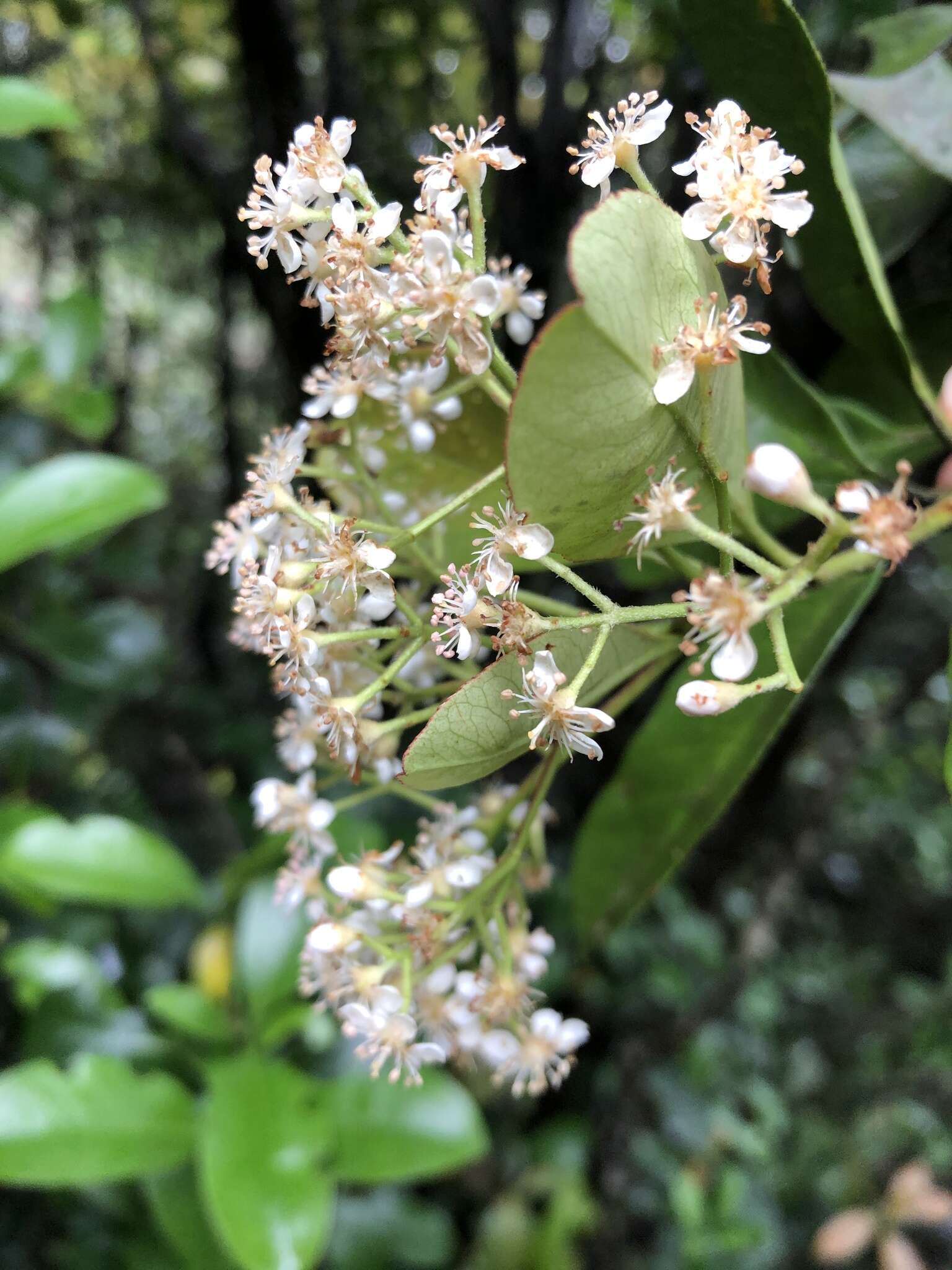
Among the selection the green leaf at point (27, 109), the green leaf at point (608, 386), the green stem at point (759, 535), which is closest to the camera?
the green leaf at point (608, 386)

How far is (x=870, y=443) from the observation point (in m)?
0.49

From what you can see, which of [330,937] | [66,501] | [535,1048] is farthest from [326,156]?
[66,501]

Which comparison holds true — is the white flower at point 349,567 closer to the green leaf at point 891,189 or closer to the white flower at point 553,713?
the white flower at point 553,713

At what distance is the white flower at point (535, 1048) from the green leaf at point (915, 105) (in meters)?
0.48

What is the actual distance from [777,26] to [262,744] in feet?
3.99

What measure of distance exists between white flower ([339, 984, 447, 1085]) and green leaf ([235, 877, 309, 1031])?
468mm

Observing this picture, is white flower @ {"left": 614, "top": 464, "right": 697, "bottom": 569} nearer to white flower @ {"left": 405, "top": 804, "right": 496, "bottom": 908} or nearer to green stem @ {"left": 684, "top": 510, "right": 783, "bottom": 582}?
green stem @ {"left": 684, "top": 510, "right": 783, "bottom": 582}

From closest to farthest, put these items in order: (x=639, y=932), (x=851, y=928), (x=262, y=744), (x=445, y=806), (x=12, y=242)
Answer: (x=445, y=806)
(x=639, y=932)
(x=262, y=744)
(x=851, y=928)
(x=12, y=242)

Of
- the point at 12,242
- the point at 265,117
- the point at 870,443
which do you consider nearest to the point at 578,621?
the point at 870,443

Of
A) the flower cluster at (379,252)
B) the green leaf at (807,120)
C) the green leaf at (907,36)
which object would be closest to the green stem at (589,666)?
the flower cluster at (379,252)

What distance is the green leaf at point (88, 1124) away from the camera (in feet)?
2.25

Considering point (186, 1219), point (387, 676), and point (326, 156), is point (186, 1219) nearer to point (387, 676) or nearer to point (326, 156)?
point (387, 676)

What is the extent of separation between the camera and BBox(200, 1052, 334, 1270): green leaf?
2.11ft

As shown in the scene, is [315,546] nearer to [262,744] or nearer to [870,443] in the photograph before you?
[870,443]
